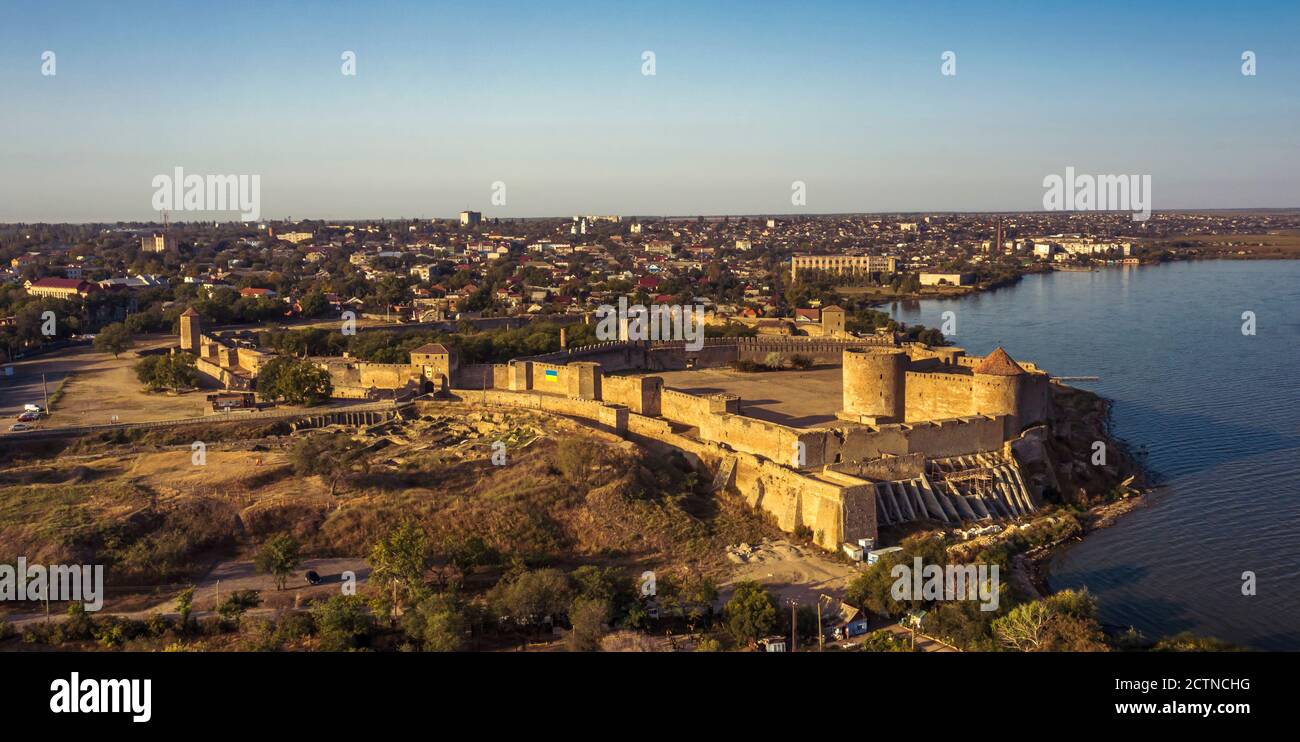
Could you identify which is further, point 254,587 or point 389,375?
point 389,375

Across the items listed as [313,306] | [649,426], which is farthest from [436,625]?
[313,306]

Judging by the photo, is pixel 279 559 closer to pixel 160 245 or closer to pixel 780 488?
pixel 780 488

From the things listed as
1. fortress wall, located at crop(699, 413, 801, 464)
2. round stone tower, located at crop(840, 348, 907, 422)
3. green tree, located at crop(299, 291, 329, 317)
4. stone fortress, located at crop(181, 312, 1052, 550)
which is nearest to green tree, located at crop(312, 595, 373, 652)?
stone fortress, located at crop(181, 312, 1052, 550)

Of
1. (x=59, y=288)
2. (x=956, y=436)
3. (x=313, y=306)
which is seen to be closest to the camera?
(x=956, y=436)

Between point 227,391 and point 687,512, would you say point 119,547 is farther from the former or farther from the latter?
point 227,391

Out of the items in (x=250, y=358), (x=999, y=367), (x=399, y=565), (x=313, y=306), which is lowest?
(x=399, y=565)

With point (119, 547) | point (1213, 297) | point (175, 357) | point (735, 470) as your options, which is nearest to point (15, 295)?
point (175, 357)

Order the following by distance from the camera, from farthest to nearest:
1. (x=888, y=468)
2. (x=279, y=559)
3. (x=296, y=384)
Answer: (x=296, y=384), (x=888, y=468), (x=279, y=559)
